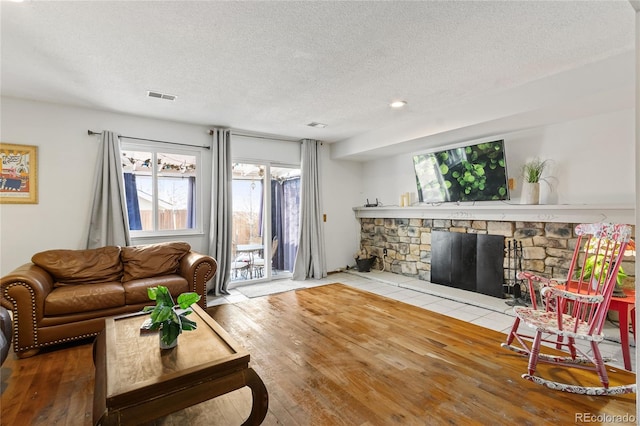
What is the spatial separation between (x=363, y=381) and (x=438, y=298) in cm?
237

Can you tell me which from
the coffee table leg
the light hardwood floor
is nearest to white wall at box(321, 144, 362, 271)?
the light hardwood floor

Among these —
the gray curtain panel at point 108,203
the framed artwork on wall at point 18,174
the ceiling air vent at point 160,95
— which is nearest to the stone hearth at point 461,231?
the ceiling air vent at point 160,95

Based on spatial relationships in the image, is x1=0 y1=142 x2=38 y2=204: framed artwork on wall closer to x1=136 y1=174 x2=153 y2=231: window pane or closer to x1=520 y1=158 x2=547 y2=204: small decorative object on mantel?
x1=136 y1=174 x2=153 y2=231: window pane

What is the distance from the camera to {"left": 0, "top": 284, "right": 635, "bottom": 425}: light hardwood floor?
6.07 ft

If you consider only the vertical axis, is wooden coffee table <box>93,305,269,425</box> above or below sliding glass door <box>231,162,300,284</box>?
below

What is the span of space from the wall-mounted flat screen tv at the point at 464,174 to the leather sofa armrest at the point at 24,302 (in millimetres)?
4837

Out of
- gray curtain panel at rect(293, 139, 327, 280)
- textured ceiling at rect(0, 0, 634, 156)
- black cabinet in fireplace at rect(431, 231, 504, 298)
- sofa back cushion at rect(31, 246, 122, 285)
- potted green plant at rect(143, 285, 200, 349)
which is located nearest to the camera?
potted green plant at rect(143, 285, 200, 349)

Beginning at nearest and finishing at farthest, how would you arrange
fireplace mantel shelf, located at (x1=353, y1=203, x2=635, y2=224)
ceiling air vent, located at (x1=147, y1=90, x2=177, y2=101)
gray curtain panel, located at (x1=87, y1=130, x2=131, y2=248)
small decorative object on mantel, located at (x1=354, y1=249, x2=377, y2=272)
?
fireplace mantel shelf, located at (x1=353, y1=203, x2=635, y2=224)
ceiling air vent, located at (x1=147, y1=90, x2=177, y2=101)
gray curtain panel, located at (x1=87, y1=130, x2=131, y2=248)
small decorative object on mantel, located at (x1=354, y1=249, x2=377, y2=272)

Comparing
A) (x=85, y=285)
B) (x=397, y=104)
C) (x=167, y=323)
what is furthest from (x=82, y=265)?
(x=397, y=104)

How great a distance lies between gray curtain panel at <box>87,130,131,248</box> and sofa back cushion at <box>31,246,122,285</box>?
276 mm

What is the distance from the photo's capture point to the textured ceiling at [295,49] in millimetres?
1956

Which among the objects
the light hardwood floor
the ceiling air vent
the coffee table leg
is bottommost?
the light hardwood floor

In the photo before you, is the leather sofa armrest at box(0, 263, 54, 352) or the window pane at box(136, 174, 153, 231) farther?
the window pane at box(136, 174, 153, 231)

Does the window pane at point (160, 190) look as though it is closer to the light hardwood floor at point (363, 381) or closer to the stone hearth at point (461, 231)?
the light hardwood floor at point (363, 381)
